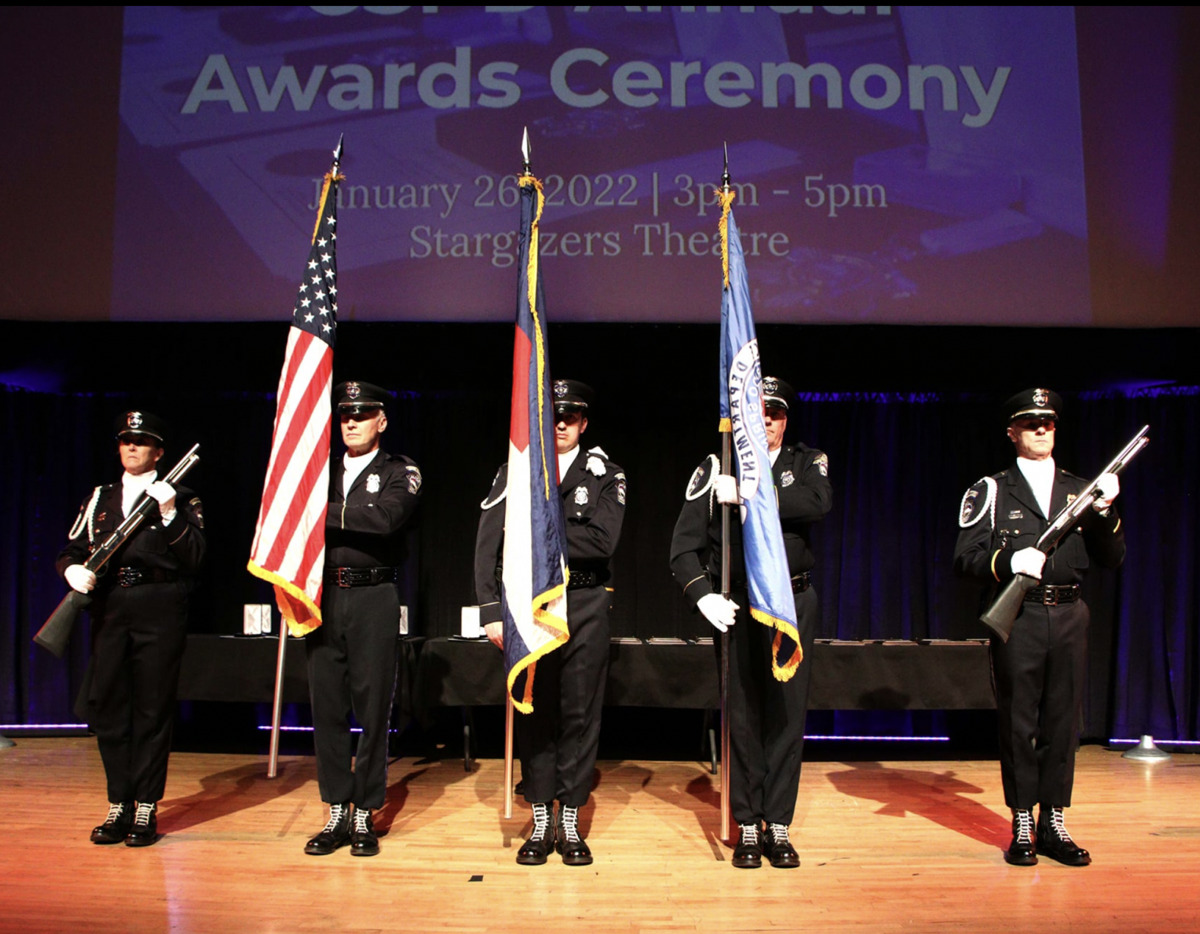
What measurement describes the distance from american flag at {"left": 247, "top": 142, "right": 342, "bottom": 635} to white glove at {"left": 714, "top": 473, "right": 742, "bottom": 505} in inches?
63.1

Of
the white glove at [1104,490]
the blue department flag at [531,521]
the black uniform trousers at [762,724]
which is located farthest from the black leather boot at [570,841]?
the white glove at [1104,490]

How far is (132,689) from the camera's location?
12.9ft

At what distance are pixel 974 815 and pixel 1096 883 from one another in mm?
1044

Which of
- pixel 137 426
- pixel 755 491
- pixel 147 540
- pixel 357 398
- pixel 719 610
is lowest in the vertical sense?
pixel 719 610

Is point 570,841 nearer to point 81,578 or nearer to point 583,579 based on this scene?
point 583,579

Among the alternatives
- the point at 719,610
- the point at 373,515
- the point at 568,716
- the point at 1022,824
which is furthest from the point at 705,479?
the point at 1022,824

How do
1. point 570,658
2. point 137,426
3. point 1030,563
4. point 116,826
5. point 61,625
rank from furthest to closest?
1. point 137,426
2. point 116,826
3. point 61,625
4. point 570,658
5. point 1030,563

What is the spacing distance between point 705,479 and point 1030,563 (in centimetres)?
126

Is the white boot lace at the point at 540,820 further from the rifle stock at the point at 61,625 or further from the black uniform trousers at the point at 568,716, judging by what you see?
the rifle stock at the point at 61,625

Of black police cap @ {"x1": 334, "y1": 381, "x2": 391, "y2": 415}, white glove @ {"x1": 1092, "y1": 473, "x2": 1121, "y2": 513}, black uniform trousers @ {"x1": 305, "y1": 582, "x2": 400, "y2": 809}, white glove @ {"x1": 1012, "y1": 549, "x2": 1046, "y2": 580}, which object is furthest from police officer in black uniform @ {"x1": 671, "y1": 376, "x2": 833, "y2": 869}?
black police cap @ {"x1": 334, "y1": 381, "x2": 391, "y2": 415}

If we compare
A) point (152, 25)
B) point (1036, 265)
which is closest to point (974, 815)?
point (1036, 265)

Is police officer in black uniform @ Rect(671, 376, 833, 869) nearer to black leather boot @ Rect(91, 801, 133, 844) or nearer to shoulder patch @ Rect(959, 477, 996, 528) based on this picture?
shoulder patch @ Rect(959, 477, 996, 528)

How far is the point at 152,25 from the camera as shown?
229 inches

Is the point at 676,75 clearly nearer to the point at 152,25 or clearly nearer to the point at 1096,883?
the point at 152,25
